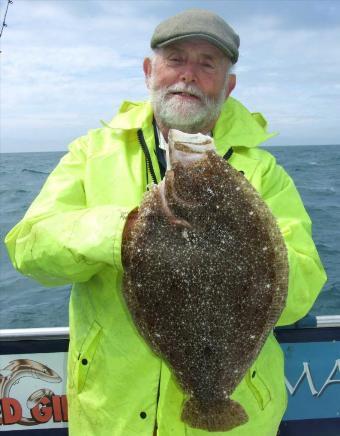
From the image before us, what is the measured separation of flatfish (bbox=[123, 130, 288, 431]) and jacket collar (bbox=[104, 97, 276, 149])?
804mm

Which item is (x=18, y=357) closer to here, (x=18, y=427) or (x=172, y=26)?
(x=18, y=427)

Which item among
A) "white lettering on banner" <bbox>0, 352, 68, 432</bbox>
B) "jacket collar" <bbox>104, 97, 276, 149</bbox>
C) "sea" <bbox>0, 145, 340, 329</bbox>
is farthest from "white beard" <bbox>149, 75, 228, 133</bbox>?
"sea" <bbox>0, 145, 340, 329</bbox>

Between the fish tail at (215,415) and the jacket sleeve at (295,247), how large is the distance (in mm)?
540

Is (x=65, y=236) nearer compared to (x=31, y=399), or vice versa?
(x=65, y=236)

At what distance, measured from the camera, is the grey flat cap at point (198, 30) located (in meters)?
2.95

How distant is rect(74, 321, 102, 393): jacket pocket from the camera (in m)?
2.75

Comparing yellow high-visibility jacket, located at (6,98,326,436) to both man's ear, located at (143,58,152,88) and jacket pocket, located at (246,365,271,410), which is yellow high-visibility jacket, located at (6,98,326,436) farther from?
man's ear, located at (143,58,152,88)

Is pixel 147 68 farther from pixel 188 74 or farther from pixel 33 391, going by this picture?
pixel 33 391

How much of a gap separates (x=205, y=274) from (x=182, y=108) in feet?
3.81

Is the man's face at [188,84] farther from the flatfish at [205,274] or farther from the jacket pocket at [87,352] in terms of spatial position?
the jacket pocket at [87,352]

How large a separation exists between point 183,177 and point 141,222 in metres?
0.32

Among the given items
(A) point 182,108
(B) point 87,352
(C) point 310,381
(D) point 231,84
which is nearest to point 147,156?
(A) point 182,108

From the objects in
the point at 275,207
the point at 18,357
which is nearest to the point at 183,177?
the point at 275,207

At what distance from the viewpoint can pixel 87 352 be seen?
9.00ft
